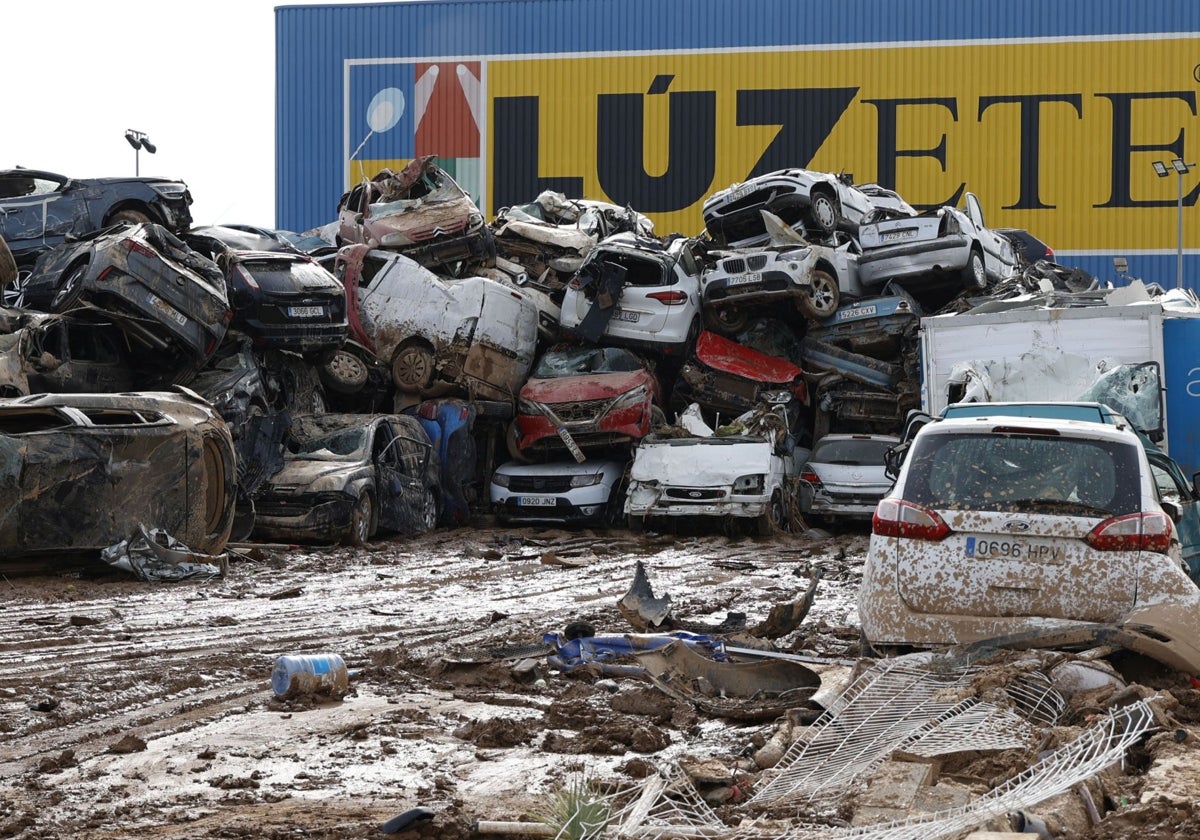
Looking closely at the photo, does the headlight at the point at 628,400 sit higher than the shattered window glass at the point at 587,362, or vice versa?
the shattered window glass at the point at 587,362

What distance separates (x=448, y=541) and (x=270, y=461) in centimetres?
236

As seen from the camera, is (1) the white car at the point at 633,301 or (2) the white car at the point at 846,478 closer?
(2) the white car at the point at 846,478

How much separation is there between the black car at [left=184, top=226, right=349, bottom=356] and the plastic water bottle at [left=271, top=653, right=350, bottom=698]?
35.5ft

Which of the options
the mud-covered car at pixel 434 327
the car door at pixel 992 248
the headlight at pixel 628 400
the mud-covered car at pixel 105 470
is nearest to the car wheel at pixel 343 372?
the mud-covered car at pixel 434 327

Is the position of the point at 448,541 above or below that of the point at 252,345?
below

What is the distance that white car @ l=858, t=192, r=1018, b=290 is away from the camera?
2184cm

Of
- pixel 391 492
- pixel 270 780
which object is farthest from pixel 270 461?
pixel 270 780

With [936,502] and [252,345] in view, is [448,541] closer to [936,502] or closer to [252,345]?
[252,345]

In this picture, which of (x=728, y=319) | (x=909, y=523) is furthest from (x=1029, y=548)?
(x=728, y=319)

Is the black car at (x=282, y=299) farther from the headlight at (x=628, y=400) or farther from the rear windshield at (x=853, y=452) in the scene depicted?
the rear windshield at (x=853, y=452)

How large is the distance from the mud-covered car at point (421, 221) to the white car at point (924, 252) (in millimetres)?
5435

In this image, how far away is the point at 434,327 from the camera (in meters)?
20.5

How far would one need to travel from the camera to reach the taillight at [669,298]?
2108cm

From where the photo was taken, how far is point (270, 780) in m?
6.10
